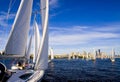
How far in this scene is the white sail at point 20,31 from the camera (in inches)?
1175

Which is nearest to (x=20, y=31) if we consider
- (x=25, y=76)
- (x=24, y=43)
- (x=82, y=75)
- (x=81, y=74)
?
(x=24, y=43)

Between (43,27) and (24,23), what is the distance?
2.74m

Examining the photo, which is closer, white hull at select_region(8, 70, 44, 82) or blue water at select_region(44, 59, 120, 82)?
white hull at select_region(8, 70, 44, 82)

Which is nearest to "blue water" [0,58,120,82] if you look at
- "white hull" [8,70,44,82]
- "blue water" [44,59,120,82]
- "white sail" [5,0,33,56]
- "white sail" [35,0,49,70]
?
"blue water" [44,59,120,82]

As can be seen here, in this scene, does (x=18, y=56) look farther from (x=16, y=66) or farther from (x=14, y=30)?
(x=16, y=66)

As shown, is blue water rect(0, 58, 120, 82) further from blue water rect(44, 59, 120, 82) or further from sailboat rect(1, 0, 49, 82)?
sailboat rect(1, 0, 49, 82)

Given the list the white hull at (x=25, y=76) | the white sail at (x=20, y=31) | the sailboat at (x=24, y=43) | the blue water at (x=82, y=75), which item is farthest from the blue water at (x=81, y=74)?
the white sail at (x=20, y=31)

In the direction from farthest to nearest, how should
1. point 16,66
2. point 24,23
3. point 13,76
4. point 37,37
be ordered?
point 37,37, point 16,66, point 24,23, point 13,76

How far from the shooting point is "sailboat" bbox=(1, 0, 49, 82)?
29734mm

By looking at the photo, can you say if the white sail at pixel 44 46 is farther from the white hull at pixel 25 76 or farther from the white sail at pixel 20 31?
the white sail at pixel 20 31

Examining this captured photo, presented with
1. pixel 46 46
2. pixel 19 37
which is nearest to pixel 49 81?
pixel 46 46

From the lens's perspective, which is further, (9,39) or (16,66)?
(16,66)

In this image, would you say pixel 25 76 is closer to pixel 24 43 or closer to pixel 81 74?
pixel 24 43

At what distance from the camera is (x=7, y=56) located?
2928 cm
